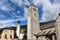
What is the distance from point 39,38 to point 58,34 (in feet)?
56.0

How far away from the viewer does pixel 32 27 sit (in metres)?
66.5

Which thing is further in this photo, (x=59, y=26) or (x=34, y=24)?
(x=34, y=24)

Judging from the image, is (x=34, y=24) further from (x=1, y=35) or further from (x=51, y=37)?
(x=51, y=37)

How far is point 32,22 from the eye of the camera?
221ft

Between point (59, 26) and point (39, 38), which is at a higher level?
point (59, 26)

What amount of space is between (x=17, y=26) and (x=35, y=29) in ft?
50.8

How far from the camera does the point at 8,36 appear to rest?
61.2 m

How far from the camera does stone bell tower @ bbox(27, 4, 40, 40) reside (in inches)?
2579

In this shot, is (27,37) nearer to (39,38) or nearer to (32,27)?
(32,27)

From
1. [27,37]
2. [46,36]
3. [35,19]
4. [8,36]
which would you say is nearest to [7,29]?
[8,36]

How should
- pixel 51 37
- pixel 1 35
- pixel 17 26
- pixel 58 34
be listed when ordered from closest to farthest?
pixel 58 34, pixel 51 37, pixel 1 35, pixel 17 26

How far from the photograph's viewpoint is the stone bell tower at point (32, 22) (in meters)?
65.5

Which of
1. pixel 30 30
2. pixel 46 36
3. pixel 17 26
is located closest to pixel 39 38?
pixel 46 36

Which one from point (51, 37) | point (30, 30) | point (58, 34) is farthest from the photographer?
point (30, 30)
